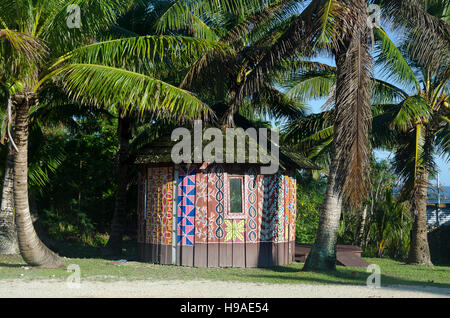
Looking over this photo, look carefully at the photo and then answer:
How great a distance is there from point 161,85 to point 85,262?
18.3 feet

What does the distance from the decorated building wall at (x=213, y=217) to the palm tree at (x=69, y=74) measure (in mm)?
2596

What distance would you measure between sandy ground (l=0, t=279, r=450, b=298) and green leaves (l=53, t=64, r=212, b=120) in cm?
393

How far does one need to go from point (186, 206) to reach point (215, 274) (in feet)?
8.10

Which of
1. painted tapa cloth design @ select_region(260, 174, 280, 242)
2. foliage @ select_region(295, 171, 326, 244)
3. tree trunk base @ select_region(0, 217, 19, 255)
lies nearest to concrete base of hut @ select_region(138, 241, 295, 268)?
painted tapa cloth design @ select_region(260, 174, 280, 242)

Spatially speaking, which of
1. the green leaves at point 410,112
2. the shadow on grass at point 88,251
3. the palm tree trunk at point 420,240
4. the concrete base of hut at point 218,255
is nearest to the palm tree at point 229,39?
the concrete base of hut at point 218,255

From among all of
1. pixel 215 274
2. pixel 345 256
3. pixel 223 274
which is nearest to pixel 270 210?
pixel 345 256

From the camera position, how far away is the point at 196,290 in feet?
32.9

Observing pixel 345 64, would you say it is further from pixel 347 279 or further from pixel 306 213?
pixel 306 213

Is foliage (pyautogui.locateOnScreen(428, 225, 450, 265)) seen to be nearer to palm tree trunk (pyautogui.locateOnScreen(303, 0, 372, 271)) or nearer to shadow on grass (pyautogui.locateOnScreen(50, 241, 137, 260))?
palm tree trunk (pyautogui.locateOnScreen(303, 0, 372, 271))

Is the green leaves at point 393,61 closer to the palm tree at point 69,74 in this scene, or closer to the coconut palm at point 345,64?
the coconut palm at point 345,64

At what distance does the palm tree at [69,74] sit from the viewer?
454 inches

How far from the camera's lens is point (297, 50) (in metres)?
13.4

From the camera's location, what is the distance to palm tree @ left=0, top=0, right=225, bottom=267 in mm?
11539
